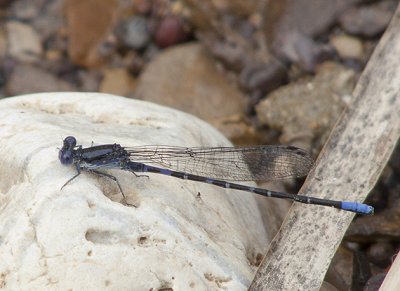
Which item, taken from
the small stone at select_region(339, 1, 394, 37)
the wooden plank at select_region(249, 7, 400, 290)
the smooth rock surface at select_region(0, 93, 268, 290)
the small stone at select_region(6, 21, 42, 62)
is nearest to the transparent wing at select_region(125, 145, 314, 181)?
the smooth rock surface at select_region(0, 93, 268, 290)

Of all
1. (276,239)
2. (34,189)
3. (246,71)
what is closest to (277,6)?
(246,71)

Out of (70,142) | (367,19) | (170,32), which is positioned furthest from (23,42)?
(70,142)

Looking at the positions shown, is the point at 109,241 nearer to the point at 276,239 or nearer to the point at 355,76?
the point at 276,239

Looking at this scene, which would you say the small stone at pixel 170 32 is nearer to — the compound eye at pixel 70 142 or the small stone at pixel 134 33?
the small stone at pixel 134 33

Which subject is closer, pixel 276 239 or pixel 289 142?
pixel 276 239

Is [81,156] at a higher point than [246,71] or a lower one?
lower

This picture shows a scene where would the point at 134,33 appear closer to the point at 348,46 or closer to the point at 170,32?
the point at 170,32

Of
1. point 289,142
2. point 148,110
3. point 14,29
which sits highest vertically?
point 14,29
